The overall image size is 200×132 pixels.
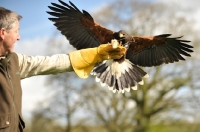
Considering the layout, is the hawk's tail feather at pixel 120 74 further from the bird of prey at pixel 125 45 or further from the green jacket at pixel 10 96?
the green jacket at pixel 10 96

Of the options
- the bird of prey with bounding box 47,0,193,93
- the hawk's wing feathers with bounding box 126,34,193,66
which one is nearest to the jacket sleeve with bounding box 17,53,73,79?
the bird of prey with bounding box 47,0,193,93

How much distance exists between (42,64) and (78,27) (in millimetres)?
3000

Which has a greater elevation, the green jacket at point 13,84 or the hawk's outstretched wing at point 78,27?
the hawk's outstretched wing at point 78,27

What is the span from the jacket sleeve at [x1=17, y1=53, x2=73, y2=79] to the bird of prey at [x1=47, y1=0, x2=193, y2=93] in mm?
2366

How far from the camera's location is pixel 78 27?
18.1 ft

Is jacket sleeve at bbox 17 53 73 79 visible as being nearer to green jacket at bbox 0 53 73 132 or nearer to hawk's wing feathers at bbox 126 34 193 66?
green jacket at bbox 0 53 73 132

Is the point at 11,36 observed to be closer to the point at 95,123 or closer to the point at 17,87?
the point at 17,87

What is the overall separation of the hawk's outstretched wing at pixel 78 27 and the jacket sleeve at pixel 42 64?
8.03 feet

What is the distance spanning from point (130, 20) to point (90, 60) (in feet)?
50.2

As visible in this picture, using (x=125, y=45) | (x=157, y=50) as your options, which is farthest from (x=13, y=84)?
(x=157, y=50)

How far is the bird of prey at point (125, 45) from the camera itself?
5.22m

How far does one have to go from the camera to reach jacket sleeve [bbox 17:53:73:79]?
2.51m

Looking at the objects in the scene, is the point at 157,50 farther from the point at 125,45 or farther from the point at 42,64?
the point at 42,64

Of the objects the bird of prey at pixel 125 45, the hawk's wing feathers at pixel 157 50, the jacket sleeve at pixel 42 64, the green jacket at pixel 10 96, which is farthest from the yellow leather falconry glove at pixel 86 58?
the hawk's wing feathers at pixel 157 50
